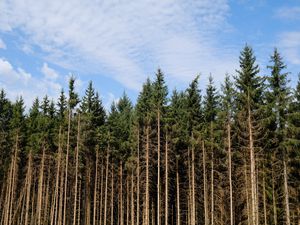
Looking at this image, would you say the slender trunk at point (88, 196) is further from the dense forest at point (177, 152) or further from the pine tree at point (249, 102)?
the pine tree at point (249, 102)

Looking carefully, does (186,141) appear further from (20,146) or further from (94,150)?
(20,146)

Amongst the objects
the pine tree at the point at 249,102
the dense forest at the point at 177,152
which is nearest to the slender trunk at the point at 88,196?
the dense forest at the point at 177,152

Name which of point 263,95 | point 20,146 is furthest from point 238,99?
point 20,146

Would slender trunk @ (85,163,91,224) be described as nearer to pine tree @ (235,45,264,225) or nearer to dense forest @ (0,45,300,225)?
dense forest @ (0,45,300,225)

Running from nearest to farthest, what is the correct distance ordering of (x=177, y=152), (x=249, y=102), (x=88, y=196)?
(x=249, y=102) → (x=177, y=152) → (x=88, y=196)

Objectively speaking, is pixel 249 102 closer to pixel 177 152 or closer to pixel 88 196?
pixel 177 152

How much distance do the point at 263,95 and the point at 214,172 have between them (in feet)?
36.0

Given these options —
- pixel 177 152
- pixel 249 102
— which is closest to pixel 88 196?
Result: pixel 177 152

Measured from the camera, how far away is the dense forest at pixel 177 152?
30797 millimetres

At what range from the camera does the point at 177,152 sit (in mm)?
40250

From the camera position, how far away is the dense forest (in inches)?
1212

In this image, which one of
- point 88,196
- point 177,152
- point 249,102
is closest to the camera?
point 249,102

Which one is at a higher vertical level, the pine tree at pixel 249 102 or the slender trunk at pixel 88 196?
the pine tree at pixel 249 102

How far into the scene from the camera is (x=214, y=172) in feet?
127
